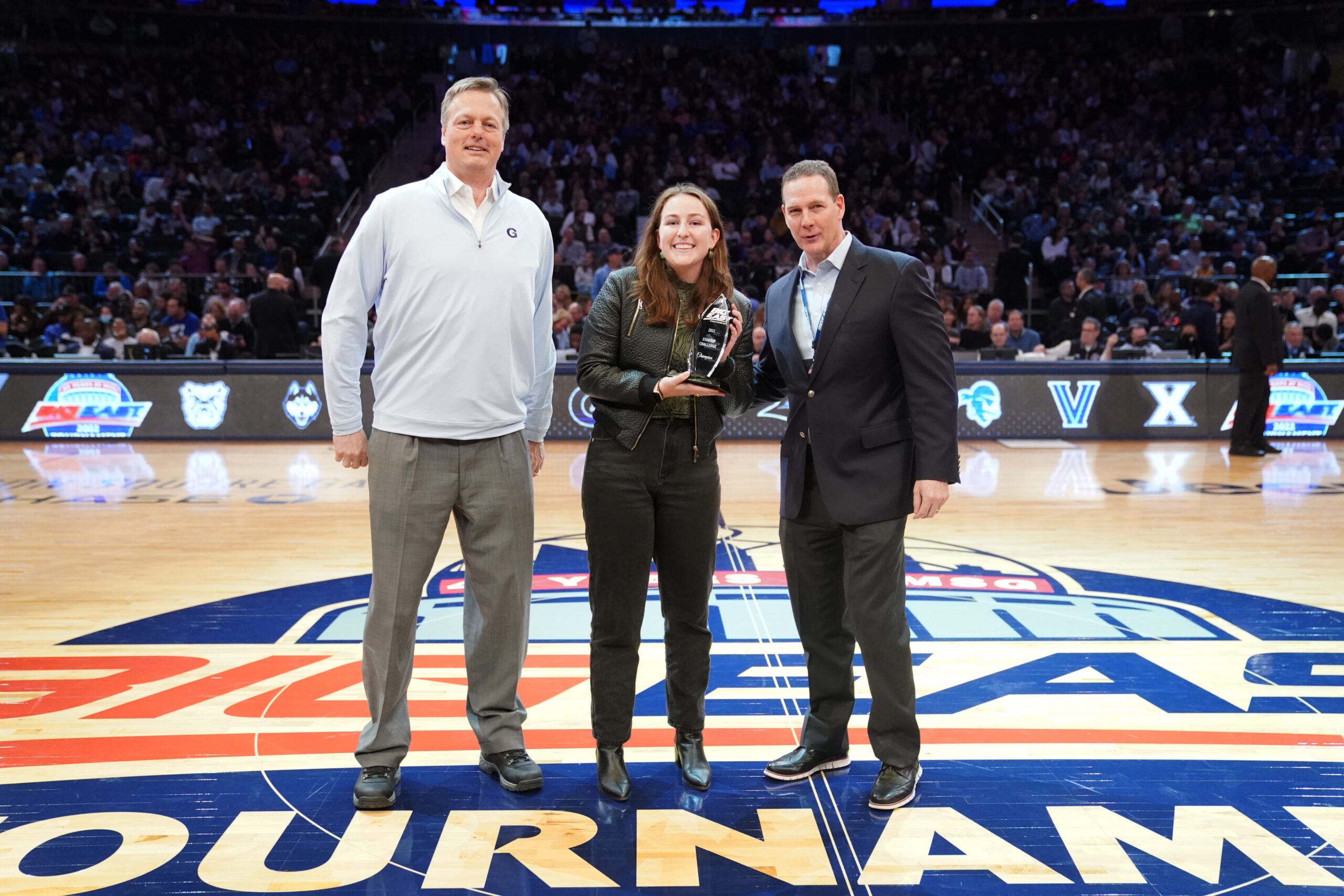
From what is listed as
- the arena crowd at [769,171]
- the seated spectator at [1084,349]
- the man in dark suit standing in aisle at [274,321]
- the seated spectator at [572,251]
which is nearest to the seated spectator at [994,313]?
the arena crowd at [769,171]

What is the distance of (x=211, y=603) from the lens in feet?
16.6

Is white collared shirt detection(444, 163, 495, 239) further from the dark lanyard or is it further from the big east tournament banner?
the big east tournament banner

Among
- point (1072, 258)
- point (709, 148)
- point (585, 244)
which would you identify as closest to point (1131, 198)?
point (1072, 258)

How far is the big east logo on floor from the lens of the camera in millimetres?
2631

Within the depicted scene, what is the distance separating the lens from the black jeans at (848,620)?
9.82ft

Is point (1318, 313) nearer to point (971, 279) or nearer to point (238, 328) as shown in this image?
point (971, 279)

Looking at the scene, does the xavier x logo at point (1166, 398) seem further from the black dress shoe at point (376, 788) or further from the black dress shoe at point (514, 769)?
the black dress shoe at point (376, 788)

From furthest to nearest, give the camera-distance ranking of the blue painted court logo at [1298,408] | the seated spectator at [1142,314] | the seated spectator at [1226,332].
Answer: the seated spectator at [1142,314] < the seated spectator at [1226,332] < the blue painted court logo at [1298,408]

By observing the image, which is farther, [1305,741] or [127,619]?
[127,619]

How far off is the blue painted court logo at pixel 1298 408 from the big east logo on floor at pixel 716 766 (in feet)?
22.4

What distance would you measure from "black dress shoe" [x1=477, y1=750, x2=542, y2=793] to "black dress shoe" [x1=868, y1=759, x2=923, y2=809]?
3.11 ft

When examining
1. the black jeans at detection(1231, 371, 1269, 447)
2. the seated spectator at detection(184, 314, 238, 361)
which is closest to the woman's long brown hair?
the black jeans at detection(1231, 371, 1269, 447)

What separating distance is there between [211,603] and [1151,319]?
11.2 m

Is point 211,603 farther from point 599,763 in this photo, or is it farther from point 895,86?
point 895,86
